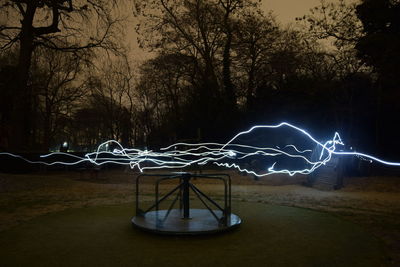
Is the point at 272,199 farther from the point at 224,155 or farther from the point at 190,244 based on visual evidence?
the point at 224,155

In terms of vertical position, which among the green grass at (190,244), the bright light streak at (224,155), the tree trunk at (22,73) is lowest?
the green grass at (190,244)

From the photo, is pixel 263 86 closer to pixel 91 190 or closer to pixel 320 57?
pixel 320 57

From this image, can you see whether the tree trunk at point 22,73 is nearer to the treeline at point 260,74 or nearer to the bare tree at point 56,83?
the treeline at point 260,74

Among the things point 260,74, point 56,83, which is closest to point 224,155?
point 260,74


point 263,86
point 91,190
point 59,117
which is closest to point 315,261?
point 91,190

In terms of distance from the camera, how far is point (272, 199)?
10.6 m

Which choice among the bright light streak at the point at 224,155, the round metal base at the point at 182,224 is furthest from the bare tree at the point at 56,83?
the round metal base at the point at 182,224

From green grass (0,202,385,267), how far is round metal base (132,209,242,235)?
0.36ft

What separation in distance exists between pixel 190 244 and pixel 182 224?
1.00m

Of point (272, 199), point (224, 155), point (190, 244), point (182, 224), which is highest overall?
point (224, 155)

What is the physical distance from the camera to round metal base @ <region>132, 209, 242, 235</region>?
6.32 metres

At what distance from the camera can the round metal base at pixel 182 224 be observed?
6.32 m

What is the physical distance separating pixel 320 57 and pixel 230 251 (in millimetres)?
16912

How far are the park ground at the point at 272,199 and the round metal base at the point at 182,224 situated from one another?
232 cm
